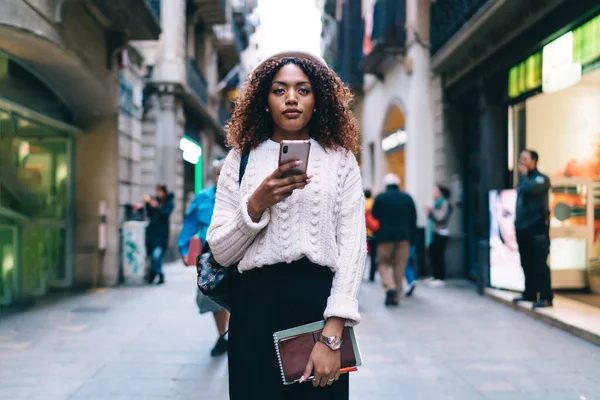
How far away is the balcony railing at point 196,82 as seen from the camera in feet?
59.0

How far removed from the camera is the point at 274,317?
77.9 inches

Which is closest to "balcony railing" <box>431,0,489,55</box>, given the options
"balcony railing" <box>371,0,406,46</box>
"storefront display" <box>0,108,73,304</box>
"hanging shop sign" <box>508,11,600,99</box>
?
"balcony railing" <box>371,0,406,46</box>

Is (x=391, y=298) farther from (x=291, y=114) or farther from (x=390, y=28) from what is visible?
(x=390, y=28)

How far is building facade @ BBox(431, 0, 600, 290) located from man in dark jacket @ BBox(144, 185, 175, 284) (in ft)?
18.5

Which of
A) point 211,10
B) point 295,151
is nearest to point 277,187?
point 295,151

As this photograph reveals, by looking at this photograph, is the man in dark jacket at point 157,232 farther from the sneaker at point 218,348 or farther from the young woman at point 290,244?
the young woman at point 290,244

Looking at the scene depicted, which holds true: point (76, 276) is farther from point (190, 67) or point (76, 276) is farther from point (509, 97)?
point (190, 67)

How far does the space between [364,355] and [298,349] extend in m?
3.92

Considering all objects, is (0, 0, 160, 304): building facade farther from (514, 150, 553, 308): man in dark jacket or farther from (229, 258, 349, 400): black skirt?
(514, 150, 553, 308): man in dark jacket

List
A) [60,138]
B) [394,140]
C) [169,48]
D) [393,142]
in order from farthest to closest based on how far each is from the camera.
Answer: [393,142] < [394,140] < [169,48] < [60,138]

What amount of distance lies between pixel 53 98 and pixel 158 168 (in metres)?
6.70

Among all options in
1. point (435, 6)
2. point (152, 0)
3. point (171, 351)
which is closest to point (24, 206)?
point (171, 351)

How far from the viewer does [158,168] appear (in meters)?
16.3

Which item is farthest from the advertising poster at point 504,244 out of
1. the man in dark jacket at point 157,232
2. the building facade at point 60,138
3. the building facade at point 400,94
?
the building facade at point 60,138
